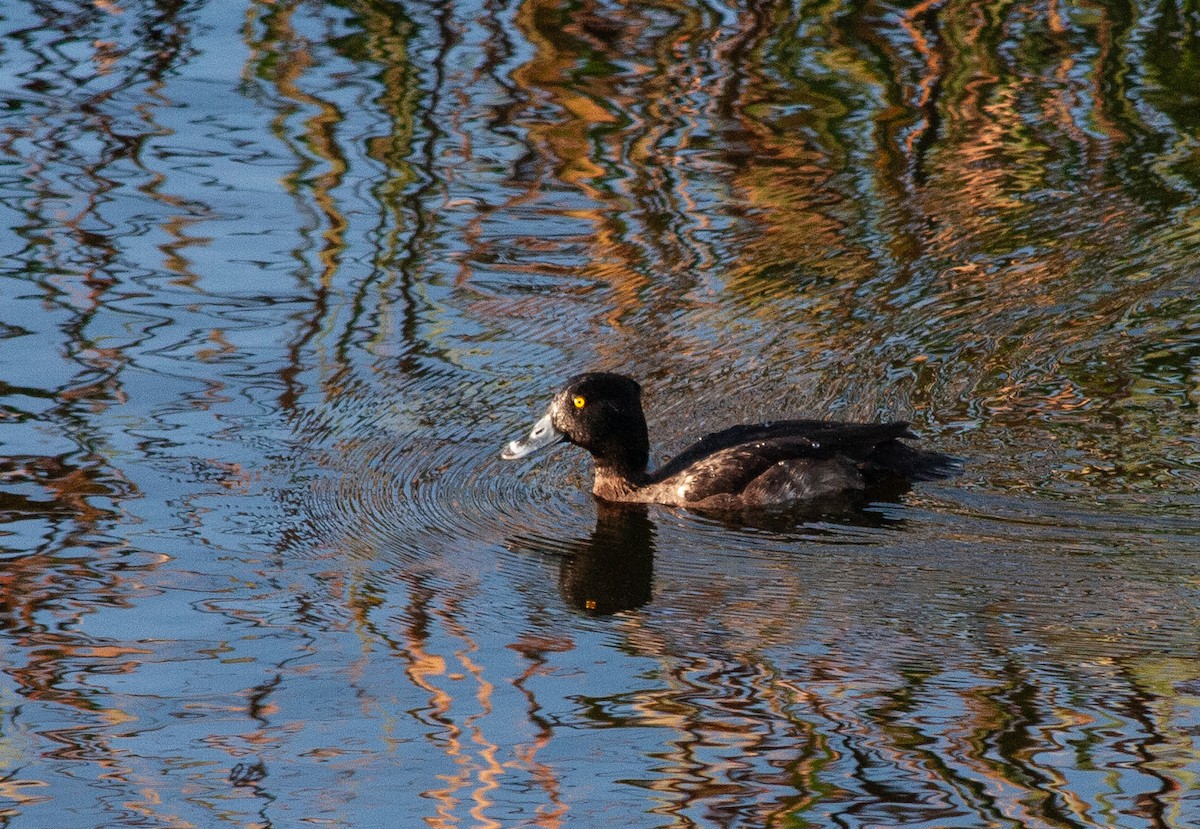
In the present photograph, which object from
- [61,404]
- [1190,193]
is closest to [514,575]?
[61,404]

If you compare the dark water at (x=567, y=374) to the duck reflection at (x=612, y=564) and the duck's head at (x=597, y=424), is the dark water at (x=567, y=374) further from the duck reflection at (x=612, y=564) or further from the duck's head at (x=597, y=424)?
the duck's head at (x=597, y=424)

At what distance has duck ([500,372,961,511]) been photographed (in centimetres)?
840

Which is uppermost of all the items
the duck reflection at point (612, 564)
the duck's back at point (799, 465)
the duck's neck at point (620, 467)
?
the duck's back at point (799, 465)

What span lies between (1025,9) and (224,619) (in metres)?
9.98

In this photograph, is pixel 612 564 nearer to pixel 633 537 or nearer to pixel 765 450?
pixel 633 537

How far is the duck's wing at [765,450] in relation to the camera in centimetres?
838

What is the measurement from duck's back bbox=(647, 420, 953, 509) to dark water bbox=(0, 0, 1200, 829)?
19cm

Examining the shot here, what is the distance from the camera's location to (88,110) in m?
12.9

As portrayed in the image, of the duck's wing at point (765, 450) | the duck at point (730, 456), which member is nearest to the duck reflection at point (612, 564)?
the duck at point (730, 456)

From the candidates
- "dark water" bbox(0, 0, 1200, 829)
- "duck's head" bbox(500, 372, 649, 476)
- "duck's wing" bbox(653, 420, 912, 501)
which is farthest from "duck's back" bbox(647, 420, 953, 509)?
"duck's head" bbox(500, 372, 649, 476)

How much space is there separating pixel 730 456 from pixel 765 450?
0.17 metres

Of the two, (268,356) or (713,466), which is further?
(268,356)

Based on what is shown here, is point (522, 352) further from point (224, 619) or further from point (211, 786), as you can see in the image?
point (211, 786)

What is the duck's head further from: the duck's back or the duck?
the duck's back
